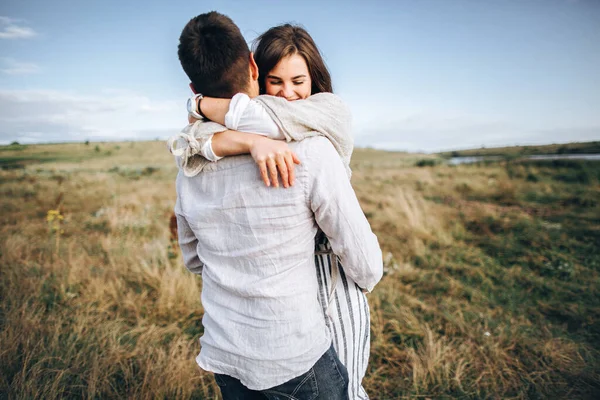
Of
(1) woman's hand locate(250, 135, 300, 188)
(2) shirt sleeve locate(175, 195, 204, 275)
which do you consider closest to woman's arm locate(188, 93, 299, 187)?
(1) woman's hand locate(250, 135, 300, 188)

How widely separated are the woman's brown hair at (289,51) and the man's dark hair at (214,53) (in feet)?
1.85

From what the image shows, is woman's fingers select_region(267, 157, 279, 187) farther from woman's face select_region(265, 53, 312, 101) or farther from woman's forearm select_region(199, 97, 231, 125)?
woman's face select_region(265, 53, 312, 101)

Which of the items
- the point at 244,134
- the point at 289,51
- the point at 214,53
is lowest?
the point at 244,134

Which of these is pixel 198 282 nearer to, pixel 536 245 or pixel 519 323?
pixel 519 323

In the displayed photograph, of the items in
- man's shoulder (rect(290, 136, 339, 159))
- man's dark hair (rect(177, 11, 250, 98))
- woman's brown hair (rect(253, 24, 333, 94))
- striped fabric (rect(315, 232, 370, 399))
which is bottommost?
striped fabric (rect(315, 232, 370, 399))

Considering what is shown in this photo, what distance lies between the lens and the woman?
3.23ft

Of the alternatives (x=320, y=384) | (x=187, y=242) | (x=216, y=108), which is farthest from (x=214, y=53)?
(x=320, y=384)

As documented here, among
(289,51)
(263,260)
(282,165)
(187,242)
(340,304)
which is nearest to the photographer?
(282,165)

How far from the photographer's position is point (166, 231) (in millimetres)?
6090

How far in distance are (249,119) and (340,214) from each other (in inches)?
15.8

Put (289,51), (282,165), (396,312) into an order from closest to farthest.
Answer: (282,165) < (289,51) < (396,312)

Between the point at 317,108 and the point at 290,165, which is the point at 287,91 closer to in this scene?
the point at 317,108

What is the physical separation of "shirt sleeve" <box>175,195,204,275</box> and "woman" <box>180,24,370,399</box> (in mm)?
380

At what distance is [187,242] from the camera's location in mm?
1362
